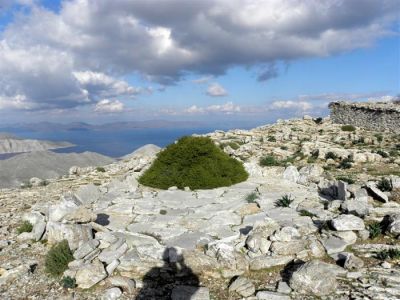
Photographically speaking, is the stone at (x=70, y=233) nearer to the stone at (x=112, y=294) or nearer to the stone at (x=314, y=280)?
the stone at (x=112, y=294)

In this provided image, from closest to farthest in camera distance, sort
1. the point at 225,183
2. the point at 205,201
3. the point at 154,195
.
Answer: the point at 205,201
the point at 154,195
the point at 225,183

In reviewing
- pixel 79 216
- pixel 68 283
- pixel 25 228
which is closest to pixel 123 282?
pixel 68 283

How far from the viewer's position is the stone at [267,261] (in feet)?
26.9

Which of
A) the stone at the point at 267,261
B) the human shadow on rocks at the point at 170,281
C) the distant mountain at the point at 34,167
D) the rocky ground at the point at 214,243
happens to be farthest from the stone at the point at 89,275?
the distant mountain at the point at 34,167

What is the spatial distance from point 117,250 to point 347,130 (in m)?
33.5

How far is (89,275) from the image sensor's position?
7.79 m

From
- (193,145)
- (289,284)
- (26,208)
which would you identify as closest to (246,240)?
(289,284)

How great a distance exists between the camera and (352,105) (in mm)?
42406

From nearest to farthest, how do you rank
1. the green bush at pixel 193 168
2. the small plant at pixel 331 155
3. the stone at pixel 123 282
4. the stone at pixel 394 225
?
the stone at pixel 123 282 < the stone at pixel 394 225 < the green bush at pixel 193 168 < the small plant at pixel 331 155

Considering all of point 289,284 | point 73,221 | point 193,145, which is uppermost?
point 193,145

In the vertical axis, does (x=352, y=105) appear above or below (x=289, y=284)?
above

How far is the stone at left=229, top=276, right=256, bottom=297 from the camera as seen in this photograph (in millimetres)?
7258

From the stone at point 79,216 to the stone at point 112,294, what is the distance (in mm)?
2815

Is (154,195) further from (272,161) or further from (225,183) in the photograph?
(272,161)
